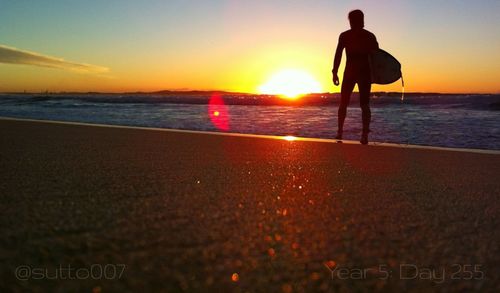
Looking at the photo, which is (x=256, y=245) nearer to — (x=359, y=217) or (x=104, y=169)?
(x=359, y=217)

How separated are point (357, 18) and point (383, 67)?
698 mm

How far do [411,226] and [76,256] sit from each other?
756 millimetres

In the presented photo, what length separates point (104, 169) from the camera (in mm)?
1998

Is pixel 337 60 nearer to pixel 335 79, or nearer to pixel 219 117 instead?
pixel 335 79

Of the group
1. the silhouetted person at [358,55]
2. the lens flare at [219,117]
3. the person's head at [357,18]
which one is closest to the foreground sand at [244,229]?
the silhouetted person at [358,55]

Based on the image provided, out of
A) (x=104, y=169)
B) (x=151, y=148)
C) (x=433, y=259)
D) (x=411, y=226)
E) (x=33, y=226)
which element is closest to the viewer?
(x=433, y=259)

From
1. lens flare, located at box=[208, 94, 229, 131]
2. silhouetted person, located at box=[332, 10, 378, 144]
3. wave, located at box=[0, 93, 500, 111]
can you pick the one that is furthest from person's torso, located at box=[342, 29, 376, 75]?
wave, located at box=[0, 93, 500, 111]

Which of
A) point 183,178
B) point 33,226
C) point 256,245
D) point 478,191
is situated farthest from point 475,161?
point 33,226

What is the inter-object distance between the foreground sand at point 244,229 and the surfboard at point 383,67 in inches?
152

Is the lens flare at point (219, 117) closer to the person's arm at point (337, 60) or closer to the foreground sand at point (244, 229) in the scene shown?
the person's arm at point (337, 60)

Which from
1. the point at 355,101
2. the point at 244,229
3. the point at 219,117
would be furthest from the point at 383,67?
the point at 355,101

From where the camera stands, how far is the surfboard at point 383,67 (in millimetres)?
5826

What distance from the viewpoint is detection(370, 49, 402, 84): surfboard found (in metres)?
5.83

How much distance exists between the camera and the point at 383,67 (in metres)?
5.87
